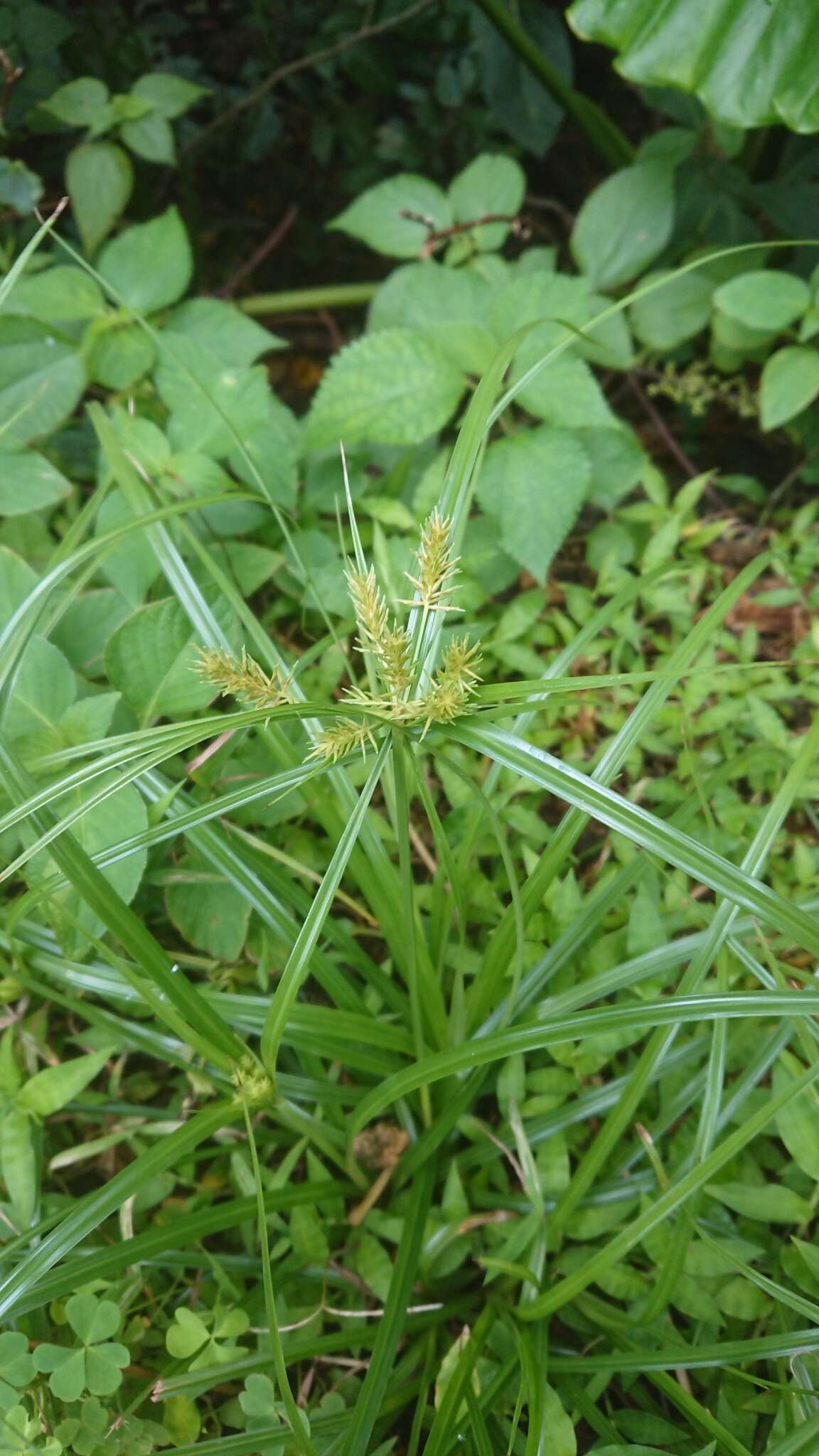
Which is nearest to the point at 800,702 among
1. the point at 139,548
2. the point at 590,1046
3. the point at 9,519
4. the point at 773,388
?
the point at 773,388

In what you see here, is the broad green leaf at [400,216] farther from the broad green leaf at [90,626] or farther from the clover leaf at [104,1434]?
the clover leaf at [104,1434]

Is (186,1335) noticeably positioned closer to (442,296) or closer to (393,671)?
(393,671)

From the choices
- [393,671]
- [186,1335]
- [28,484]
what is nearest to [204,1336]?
[186,1335]

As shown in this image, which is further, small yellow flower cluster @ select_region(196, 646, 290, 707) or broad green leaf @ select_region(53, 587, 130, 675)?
broad green leaf @ select_region(53, 587, 130, 675)

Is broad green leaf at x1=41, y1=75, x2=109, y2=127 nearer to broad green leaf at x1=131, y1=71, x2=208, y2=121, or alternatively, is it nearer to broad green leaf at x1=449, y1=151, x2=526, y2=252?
broad green leaf at x1=131, y1=71, x2=208, y2=121

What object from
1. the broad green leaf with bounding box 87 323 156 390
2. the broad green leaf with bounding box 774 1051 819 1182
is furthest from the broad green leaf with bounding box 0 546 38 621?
the broad green leaf with bounding box 774 1051 819 1182

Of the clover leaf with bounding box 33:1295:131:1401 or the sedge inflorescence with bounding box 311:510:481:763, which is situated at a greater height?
the sedge inflorescence with bounding box 311:510:481:763

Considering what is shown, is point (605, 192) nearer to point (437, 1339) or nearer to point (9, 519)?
point (9, 519)
